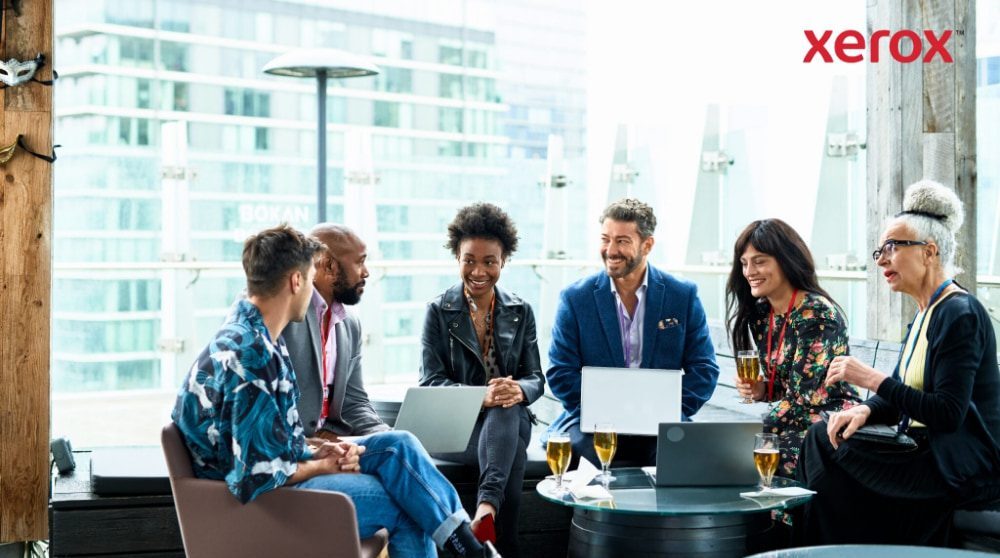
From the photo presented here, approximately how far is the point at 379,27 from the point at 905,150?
6206 millimetres

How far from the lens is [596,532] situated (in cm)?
280

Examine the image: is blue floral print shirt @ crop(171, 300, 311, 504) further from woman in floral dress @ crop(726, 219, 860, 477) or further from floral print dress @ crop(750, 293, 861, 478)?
floral print dress @ crop(750, 293, 861, 478)

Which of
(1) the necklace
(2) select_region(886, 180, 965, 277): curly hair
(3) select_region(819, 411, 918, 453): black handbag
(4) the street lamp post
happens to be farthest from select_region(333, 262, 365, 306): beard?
(4) the street lamp post

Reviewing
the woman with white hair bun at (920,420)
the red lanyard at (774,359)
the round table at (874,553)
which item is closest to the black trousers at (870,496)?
the woman with white hair bun at (920,420)

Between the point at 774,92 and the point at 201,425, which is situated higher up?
the point at 774,92

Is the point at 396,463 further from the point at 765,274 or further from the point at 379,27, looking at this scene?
the point at 379,27

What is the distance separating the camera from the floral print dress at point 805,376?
A: 3383mm

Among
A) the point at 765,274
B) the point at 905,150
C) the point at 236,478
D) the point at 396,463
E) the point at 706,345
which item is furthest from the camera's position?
the point at 905,150

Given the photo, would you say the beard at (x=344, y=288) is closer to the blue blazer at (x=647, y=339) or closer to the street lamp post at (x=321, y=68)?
the blue blazer at (x=647, y=339)

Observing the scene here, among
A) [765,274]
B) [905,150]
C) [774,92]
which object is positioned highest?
[774,92]

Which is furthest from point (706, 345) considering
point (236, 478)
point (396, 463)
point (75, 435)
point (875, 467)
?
point (75, 435)

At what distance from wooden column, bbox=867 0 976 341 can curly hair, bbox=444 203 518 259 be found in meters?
1.52

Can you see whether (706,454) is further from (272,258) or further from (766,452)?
(272,258)

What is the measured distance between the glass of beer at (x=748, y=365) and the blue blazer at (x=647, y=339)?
55 cm
